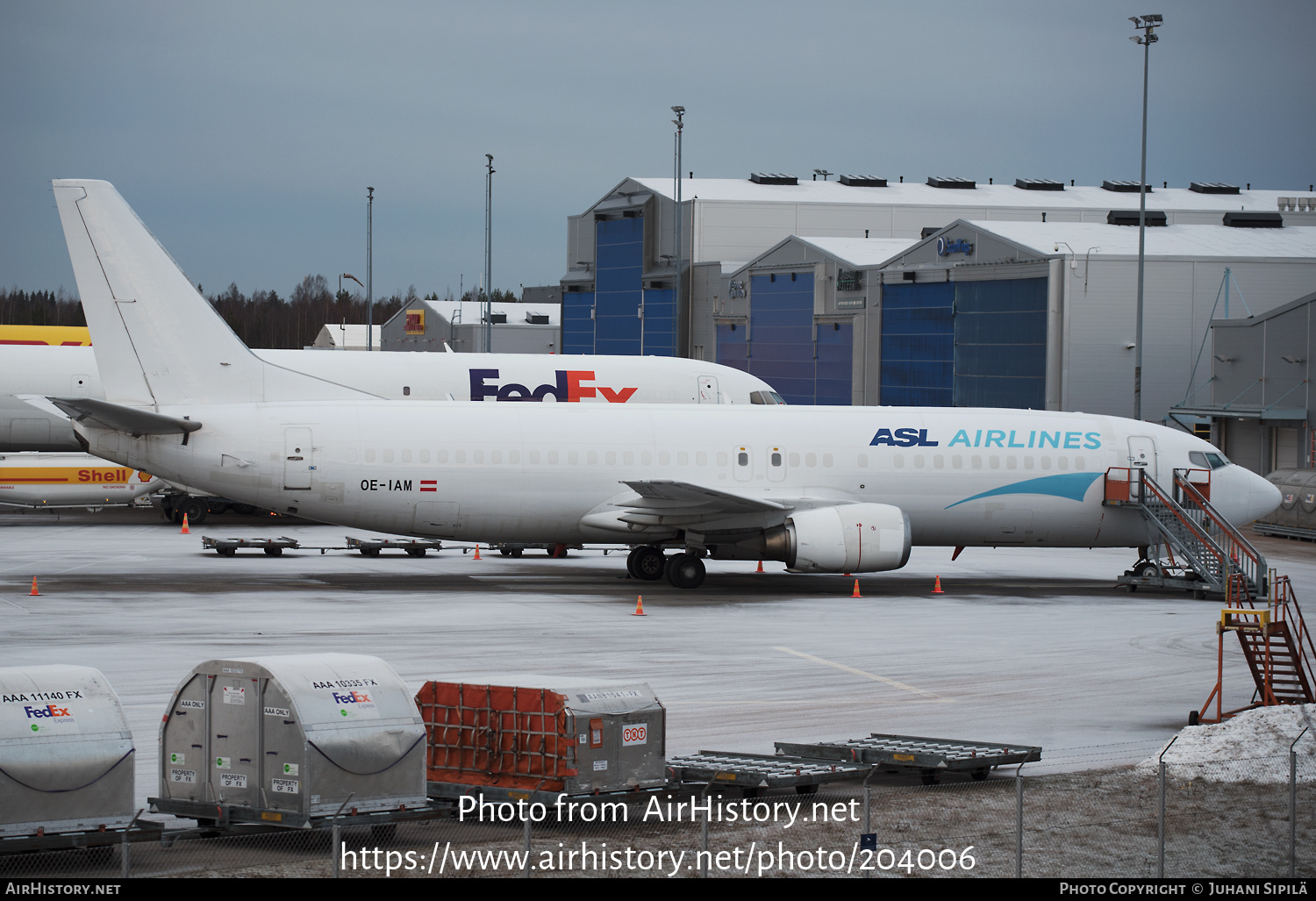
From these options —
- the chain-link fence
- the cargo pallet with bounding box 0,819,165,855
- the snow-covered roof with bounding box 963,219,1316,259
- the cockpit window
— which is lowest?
the chain-link fence

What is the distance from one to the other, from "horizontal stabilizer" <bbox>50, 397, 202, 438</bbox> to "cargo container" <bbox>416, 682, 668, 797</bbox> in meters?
17.8

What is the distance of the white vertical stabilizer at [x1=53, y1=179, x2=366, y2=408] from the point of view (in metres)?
31.1

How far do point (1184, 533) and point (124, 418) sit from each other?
81.7 feet

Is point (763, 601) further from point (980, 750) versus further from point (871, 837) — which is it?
point (871, 837)

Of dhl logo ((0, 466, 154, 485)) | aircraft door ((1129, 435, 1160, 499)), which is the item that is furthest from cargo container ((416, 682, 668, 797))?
dhl logo ((0, 466, 154, 485))

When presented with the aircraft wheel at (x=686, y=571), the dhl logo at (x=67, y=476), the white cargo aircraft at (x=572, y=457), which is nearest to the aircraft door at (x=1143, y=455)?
the white cargo aircraft at (x=572, y=457)

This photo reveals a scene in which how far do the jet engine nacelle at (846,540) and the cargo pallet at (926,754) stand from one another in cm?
1478

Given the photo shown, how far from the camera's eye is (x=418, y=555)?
4022 cm

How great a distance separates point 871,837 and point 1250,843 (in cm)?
380

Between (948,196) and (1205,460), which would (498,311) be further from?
(1205,460)

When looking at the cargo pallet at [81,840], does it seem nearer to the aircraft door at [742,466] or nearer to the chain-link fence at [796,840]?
the chain-link fence at [796,840]

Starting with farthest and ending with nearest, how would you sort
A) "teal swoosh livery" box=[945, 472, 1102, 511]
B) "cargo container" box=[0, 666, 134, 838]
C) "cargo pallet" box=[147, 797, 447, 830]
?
"teal swoosh livery" box=[945, 472, 1102, 511] → "cargo pallet" box=[147, 797, 447, 830] → "cargo container" box=[0, 666, 134, 838]

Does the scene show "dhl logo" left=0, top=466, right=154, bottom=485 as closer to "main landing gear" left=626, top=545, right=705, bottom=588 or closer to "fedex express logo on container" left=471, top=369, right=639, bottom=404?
"fedex express logo on container" left=471, top=369, right=639, bottom=404

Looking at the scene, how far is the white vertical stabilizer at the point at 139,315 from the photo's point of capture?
31.1 m
